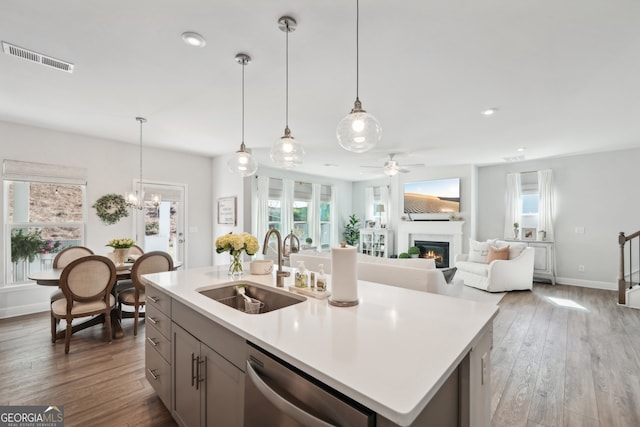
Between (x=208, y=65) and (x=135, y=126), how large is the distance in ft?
7.40

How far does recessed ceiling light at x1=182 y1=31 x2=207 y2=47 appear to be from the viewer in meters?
1.95

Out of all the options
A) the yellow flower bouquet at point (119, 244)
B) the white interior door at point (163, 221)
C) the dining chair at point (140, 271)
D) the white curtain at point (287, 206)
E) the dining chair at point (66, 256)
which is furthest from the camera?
the white curtain at point (287, 206)

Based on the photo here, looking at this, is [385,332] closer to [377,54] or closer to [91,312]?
[377,54]

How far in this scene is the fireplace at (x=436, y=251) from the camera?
6781mm

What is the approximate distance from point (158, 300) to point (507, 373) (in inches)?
113

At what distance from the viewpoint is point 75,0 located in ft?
5.46

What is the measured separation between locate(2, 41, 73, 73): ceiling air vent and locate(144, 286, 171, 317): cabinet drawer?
1941 millimetres

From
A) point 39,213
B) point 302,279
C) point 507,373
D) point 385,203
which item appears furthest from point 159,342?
point 385,203

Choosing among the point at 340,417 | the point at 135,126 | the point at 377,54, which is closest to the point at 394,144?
the point at 377,54

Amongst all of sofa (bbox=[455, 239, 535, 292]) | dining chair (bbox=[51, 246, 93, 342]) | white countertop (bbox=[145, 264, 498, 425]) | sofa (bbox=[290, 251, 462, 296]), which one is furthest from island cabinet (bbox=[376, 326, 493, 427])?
dining chair (bbox=[51, 246, 93, 342])

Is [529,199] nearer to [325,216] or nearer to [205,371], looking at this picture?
Answer: [325,216]

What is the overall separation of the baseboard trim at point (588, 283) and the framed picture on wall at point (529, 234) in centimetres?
93

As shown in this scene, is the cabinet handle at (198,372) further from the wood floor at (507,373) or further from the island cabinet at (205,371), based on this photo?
the wood floor at (507,373)

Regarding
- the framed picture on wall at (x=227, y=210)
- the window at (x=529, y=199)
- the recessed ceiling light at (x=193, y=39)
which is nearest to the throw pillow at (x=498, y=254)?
the window at (x=529, y=199)
